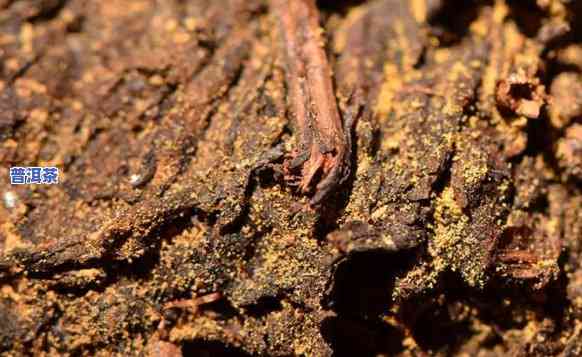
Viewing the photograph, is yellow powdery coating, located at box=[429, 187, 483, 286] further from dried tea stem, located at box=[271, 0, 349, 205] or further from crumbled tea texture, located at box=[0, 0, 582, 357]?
dried tea stem, located at box=[271, 0, 349, 205]

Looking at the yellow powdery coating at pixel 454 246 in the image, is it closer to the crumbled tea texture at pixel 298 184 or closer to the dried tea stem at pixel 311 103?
the crumbled tea texture at pixel 298 184

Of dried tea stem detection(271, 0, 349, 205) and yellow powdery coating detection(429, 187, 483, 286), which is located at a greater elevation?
dried tea stem detection(271, 0, 349, 205)

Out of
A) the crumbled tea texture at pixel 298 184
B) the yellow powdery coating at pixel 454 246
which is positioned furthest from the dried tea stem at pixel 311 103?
the yellow powdery coating at pixel 454 246

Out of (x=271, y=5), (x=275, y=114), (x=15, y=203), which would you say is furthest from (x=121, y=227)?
(x=271, y=5)

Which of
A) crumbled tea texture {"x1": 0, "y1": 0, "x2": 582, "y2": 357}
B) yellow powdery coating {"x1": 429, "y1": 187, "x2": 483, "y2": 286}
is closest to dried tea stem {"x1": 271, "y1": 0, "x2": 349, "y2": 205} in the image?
crumbled tea texture {"x1": 0, "y1": 0, "x2": 582, "y2": 357}

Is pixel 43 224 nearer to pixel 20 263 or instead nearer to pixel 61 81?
pixel 20 263

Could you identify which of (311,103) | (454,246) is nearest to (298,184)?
(311,103)
